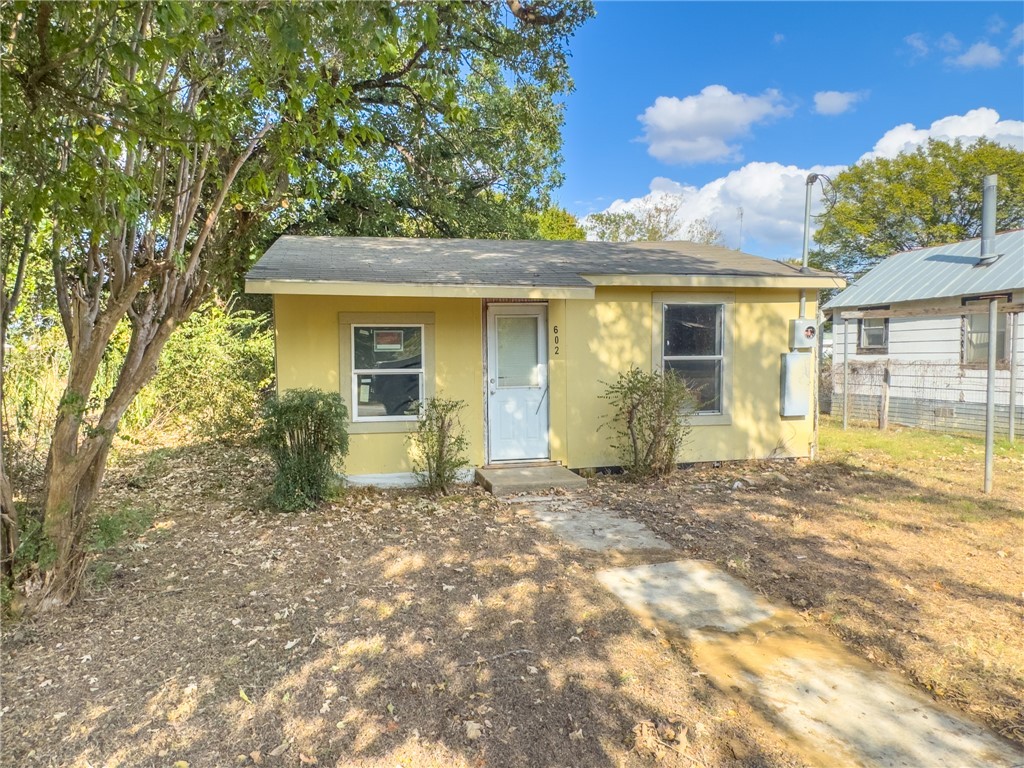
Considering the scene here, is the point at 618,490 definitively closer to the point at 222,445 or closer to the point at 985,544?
the point at 985,544

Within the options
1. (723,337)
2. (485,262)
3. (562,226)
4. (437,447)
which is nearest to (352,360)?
(437,447)

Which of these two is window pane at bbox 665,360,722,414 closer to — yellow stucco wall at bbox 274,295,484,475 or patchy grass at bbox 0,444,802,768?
yellow stucco wall at bbox 274,295,484,475

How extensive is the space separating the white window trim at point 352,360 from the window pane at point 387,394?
0.25ft

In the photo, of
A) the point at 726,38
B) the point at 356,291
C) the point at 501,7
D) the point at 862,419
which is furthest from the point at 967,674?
the point at 862,419

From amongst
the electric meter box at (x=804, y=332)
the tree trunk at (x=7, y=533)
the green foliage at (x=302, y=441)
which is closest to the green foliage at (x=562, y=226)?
the electric meter box at (x=804, y=332)

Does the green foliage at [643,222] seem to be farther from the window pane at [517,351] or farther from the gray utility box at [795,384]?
the window pane at [517,351]

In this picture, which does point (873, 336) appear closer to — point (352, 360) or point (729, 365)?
point (729, 365)

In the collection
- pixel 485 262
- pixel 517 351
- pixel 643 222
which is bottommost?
pixel 517 351

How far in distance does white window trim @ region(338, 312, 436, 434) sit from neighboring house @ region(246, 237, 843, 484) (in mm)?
13

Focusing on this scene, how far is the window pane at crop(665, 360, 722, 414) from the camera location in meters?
7.79

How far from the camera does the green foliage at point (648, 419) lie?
6941mm

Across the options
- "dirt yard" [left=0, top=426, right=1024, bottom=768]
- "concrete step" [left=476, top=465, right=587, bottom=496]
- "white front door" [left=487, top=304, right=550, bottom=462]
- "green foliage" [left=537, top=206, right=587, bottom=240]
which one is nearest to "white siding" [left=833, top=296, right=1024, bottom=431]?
"dirt yard" [left=0, top=426, right=1024, bottom=768]

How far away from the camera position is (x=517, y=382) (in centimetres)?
735

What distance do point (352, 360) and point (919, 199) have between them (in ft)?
85.7
